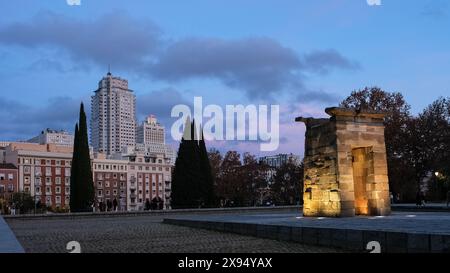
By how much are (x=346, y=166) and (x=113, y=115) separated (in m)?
70.2

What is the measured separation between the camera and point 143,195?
124 meters

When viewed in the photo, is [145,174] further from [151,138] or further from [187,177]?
[187,177]

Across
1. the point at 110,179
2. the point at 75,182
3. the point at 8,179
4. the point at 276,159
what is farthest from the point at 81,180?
the point at 110,179

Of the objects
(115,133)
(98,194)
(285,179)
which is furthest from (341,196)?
(115,133)

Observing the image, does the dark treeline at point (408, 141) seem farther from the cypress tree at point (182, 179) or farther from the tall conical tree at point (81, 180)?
the tall conical tree at point (81, 180)

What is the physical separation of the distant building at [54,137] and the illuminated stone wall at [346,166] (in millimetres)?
119789

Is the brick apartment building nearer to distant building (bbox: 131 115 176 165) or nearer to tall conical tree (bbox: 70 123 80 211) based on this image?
distant building (bbox: 131 115 176 165)

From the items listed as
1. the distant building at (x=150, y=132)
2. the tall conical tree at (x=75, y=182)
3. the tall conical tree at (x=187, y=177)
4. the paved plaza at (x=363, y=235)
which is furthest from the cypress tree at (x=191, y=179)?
the distant building at (x=150, y=132)

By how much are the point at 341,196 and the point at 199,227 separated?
17.2ft

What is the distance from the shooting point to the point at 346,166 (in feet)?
61.7

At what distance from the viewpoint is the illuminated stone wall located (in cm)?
1877

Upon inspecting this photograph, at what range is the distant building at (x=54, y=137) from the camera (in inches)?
5319
